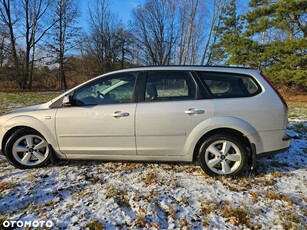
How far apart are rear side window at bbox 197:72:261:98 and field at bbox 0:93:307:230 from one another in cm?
121

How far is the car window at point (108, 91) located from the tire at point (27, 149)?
0.88m

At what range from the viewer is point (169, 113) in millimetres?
3213

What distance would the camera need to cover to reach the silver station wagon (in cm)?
320

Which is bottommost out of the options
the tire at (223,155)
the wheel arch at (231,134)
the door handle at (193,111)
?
the tire at (223,155)

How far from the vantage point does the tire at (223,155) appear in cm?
324

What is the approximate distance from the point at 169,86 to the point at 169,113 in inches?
17.7

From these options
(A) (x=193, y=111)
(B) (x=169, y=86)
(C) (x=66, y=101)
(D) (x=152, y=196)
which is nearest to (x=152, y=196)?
(D) (x=152, y=196)

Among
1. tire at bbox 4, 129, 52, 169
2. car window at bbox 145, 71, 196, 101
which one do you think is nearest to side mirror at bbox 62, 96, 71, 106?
tire at bbox 4, 129, 52, 169

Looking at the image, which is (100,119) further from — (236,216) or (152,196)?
(236,216)

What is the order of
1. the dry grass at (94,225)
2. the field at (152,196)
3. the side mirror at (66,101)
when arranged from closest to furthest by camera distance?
the dry grass at (94,225), the field at (152,196), the side mirror at (66,101)

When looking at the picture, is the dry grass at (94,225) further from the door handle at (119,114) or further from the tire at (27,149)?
the tire at (27,149)

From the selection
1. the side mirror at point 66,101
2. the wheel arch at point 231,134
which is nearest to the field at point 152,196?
the wheel arch at point 231,134

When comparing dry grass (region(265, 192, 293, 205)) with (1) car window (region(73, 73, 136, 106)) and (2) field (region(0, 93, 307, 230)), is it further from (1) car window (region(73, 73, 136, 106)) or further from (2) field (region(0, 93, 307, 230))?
(1) car window (region(73, 73, 136, 106))

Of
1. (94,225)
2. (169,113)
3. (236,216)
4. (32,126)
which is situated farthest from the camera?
(32,126)
